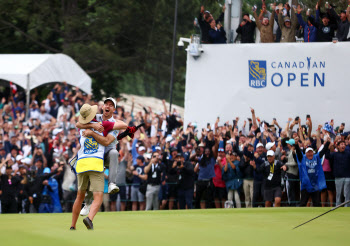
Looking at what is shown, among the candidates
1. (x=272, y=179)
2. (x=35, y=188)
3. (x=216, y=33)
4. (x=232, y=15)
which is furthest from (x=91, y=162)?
(x=232, y=15)

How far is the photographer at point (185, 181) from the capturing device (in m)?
20.9

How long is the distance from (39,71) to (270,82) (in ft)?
32.0

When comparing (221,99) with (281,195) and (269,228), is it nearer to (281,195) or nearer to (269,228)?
(281,195)

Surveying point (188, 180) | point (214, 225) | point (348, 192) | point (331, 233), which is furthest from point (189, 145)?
point (331, 233)

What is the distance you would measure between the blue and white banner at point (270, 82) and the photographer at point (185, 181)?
532 centimetres

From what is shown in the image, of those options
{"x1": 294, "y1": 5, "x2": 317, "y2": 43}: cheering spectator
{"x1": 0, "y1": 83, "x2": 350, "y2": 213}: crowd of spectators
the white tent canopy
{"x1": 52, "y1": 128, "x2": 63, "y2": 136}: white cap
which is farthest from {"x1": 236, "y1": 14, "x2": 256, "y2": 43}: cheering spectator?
the white tent canopy

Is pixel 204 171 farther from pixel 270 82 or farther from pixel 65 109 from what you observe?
pixel 65 109

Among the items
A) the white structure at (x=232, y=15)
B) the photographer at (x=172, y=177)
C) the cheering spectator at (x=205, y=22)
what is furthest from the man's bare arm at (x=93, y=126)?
the white structure at (x=232, y=15)

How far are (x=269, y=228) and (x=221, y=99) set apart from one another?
14.8 meters

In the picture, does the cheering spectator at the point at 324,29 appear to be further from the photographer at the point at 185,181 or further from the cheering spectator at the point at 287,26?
the photographer at the point at 185,181

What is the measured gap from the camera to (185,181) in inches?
824

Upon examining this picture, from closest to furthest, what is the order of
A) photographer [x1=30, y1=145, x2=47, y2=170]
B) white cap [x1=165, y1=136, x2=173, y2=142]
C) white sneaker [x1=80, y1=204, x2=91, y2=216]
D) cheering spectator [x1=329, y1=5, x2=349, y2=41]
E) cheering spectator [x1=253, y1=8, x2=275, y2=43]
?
white sneaker [x1=80, y1=204, x2=91, y2=216]
photographer [x1=30, y1=145, x2=47, y2=170]
cheering spectator [x1=329, y1=5, x2=349, y2=41]
white cap [x1=165, y1=136, x2=173, y2=142]
cheering spectator [x1=253, y1=8, x2=275, y2=43]

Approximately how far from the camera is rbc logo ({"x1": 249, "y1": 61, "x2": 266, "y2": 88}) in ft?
84.3

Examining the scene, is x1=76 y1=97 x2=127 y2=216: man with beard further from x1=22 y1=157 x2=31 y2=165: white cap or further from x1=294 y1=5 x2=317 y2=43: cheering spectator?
x1=294 y1=5 x2=317 y2=43: cheering spectator
